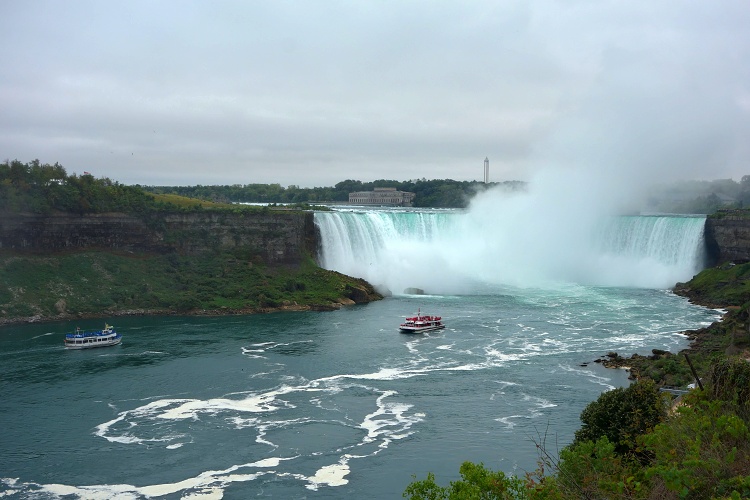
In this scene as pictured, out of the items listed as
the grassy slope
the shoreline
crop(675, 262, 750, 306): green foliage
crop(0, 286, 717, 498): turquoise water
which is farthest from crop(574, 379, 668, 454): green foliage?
crop(675, 262, 750, 306): green foliage

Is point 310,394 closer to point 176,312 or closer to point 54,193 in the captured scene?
point 176,312

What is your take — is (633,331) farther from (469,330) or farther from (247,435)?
(247,435)

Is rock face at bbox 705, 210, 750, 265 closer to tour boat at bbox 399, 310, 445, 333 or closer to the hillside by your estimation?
the hillside

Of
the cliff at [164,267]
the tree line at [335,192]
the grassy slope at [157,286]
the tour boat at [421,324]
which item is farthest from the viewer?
the tree line at [335,192]

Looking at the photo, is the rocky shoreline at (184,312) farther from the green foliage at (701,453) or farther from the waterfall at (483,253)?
the green foliage at (701,453)

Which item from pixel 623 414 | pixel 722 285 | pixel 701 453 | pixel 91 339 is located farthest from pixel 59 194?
pixel 701 453

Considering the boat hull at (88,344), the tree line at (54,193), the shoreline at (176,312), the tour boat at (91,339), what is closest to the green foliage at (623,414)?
the boat hull at (88,344)
